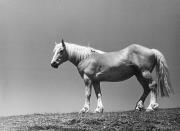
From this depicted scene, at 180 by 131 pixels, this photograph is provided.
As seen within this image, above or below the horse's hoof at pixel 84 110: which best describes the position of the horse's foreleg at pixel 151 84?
above

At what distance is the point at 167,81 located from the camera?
2.41 meters

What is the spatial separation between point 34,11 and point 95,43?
585mm

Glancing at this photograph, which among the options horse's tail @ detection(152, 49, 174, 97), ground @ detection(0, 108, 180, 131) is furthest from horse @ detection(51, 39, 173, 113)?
ground @ detection(0, 108, 180, 131)

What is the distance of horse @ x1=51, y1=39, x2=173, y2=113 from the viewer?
7.89ft

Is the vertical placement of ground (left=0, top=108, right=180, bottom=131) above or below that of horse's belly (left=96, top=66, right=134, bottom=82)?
below

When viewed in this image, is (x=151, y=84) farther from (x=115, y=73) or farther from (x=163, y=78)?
(x=115, y=73)

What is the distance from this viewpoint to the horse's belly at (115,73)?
2451 mm

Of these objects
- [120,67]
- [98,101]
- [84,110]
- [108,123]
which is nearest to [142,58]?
[120,67]

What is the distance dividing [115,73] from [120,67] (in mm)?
60

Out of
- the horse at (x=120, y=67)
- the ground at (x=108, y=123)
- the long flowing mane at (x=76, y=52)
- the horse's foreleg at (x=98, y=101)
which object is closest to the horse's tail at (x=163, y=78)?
the horse at (x=120, y=67)

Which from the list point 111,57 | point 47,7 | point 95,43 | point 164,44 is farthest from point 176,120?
point 47,7

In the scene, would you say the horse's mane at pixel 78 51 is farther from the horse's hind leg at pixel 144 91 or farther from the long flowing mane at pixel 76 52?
the horse's hind leg at pixel 144 91

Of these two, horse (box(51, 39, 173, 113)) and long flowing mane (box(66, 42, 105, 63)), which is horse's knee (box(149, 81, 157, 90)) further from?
long flowing mane (box(66, 42, 105, 63))

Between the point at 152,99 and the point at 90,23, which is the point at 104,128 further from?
the point at 90,23
